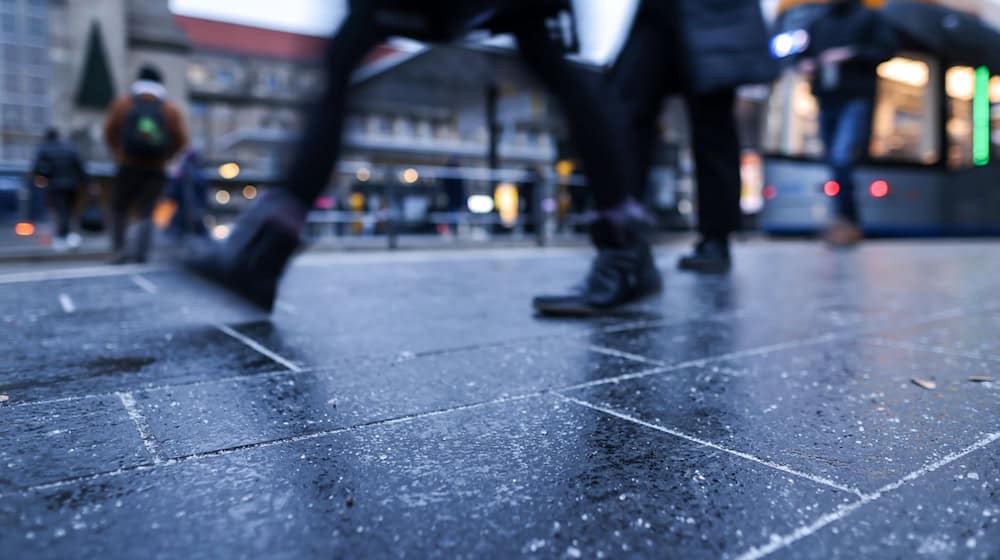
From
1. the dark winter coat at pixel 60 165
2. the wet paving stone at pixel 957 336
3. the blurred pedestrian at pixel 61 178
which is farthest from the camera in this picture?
the dark winter coat at pixel 60 165

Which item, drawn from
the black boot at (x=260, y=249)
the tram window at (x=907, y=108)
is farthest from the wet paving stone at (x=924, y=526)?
the tram window at (x=907, y=108)

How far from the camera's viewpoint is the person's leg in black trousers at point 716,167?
11.9 ft

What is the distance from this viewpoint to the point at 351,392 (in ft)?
4.37

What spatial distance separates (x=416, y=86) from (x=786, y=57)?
6.58 meters

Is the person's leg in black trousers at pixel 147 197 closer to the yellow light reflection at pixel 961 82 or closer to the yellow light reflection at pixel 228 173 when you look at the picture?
the yellow light reflection at pixel 228 173

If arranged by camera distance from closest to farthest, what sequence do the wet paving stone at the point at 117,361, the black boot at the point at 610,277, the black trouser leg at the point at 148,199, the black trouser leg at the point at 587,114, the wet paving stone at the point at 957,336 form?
the wet paving stone at the point at 117,361
the wet paving stone at the point at 957,336
the black trouser leg at the point at 587,114
the black boot at the point at 610,277
the black trouser leg at the point at 148,199

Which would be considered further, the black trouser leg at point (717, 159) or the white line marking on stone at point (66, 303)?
the black trouser leg at point (717, 159)

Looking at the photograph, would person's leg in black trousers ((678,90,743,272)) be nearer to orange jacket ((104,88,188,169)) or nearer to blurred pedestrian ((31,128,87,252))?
orange jacket ((104,88,188,169))

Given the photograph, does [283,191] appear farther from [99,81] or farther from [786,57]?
[99,81]

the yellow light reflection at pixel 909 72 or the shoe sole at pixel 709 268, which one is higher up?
the yellow light reflection at pixel 909 72

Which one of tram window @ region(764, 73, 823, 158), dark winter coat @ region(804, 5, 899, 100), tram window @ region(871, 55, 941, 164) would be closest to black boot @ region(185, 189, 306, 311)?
dark winter coat @ region(804, 5, 899, 100)

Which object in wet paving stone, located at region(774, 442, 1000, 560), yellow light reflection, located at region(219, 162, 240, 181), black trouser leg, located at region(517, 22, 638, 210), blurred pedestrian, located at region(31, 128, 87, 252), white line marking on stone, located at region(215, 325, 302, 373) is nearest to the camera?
wet paving stone, located at region(774, 442, 1000, 560)

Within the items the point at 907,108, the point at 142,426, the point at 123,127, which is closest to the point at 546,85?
the point at 142,426

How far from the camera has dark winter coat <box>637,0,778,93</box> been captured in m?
3.17
